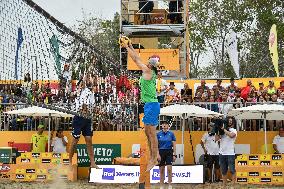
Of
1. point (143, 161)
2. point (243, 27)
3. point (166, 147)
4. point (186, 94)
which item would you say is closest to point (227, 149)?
point (166, 147)

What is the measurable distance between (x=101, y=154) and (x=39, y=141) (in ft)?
8.29

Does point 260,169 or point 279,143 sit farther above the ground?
point 279,143

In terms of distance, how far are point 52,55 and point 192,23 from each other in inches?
2008

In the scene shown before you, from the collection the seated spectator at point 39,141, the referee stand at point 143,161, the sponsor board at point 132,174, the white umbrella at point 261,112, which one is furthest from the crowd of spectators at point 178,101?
the referee stand at point 143,161

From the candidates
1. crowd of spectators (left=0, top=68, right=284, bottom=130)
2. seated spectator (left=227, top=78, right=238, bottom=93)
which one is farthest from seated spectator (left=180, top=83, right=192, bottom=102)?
seated spectator (left=227, top=78, right=238, bottom=93)

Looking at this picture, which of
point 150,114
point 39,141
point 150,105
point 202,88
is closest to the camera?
point 150,114

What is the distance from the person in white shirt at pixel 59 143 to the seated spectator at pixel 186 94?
5.02 metres

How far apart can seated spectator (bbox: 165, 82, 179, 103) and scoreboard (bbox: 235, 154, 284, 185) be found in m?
3.51

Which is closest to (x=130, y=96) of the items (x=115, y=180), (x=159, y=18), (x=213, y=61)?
(x=115, y=180)

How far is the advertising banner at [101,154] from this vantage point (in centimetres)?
2588

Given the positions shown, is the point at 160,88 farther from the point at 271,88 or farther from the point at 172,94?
the point at 271,88

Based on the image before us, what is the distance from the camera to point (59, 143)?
1019 inches

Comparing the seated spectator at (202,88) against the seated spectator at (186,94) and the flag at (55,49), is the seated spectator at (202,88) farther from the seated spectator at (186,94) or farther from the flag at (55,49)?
the flag at (55,49)

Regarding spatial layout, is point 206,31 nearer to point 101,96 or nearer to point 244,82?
point 244,82
